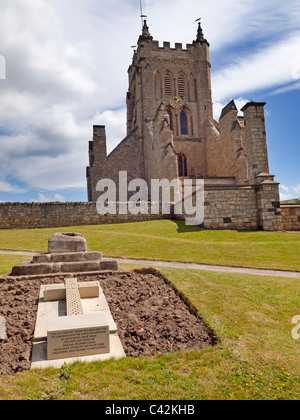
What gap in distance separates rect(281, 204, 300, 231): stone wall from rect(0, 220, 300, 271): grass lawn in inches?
76.4

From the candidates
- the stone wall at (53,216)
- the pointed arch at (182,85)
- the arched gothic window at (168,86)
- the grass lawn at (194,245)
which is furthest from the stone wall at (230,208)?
the pointed arch at (182,85)

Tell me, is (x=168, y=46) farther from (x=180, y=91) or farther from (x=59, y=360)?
(x=59, y=360)

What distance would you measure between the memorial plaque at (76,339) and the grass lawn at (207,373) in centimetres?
30

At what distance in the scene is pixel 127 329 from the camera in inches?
185

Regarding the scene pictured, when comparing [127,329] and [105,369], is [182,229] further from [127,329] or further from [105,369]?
[105,369]

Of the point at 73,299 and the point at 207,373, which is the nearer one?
the point at 207,373

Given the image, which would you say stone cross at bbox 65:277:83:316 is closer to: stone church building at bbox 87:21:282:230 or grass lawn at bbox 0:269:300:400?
grass lawn at bbox 0:269:300:400

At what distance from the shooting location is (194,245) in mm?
12289

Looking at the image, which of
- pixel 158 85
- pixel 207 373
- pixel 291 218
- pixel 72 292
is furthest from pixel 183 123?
pixel 207 373

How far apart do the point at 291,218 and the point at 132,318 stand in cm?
1406

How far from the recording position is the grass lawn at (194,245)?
401 inches

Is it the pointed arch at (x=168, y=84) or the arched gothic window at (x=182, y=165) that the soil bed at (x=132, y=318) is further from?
the pointed arch at (x=168, y=84)

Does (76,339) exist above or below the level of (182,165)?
below

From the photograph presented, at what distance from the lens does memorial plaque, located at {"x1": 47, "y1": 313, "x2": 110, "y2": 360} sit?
153 inches
